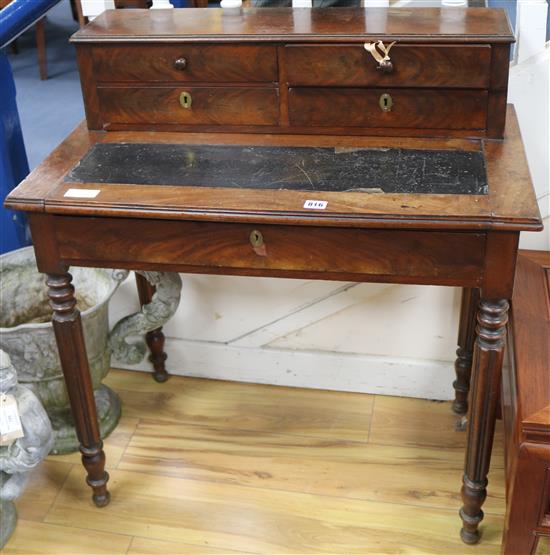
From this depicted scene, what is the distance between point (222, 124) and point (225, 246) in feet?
1.17

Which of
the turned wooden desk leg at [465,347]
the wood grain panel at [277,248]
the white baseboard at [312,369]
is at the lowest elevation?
the white baseboard at [312,369]

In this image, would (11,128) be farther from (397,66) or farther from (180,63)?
(397,66)

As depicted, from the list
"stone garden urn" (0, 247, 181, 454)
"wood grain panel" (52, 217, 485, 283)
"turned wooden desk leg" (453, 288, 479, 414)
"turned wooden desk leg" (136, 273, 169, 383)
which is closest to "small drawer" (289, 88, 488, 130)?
"wood grain panel" (52, 217, 485, 283)

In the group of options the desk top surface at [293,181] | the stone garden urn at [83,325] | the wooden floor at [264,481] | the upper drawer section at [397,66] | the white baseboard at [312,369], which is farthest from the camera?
the white baseboard at [312,369]

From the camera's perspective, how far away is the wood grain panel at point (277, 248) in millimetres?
1543

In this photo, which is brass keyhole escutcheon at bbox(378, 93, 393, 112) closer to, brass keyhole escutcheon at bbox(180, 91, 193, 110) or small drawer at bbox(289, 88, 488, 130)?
small drawer at bbox(289, 88, 488, 130)

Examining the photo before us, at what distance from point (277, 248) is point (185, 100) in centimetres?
45

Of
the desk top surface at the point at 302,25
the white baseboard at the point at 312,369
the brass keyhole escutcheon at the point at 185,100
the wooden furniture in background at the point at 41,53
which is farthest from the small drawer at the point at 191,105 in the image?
the wooden furniture in background at the point at 41,53

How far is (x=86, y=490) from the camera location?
215cm

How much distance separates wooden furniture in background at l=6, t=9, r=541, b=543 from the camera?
1550mm

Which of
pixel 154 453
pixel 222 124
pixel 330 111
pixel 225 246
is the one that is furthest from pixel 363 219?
pixel 154 453

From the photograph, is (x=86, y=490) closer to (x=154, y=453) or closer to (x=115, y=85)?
(x=154, y=453)

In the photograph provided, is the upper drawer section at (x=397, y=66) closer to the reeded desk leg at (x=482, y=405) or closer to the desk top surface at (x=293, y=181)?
the desk top surface at (x=293, y=181)

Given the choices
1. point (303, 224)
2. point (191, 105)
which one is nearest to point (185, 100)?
point (191, 105)
